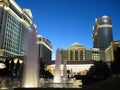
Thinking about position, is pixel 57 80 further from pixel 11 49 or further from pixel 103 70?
pixel 11 49

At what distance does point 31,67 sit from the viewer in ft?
67.7

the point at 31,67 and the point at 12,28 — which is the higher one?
the point at 12,28

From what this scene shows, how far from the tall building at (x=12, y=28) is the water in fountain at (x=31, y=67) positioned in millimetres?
77562

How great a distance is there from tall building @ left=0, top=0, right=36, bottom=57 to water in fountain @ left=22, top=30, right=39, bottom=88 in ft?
254

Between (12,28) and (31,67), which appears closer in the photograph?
(31,67)

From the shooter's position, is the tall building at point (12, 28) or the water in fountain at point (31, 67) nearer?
the water in fountain at point (31, 67)

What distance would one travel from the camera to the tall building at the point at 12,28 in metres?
98.2

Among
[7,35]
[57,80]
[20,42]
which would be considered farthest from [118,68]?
[20,42]

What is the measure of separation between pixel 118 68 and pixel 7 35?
7237 centimetres

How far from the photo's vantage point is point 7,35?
103 metres

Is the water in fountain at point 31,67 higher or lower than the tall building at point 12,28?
lower

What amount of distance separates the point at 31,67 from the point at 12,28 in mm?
92569

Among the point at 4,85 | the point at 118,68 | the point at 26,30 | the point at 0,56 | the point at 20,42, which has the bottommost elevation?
the point at 4,85

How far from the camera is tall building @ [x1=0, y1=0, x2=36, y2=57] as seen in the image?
98.2m
